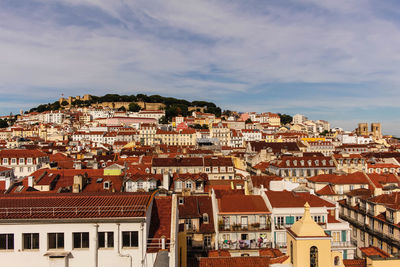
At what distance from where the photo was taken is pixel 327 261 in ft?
56.5

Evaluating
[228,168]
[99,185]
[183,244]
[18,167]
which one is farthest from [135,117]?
[183,244]

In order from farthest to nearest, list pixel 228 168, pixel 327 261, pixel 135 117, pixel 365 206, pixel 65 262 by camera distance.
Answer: pixel 135 117 → pixel 228 168 → pixel 365 206 → pixel 327 261 → pixel 65 262

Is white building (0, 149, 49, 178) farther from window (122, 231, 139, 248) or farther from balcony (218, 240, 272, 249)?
window (122, 231, 139, 248)

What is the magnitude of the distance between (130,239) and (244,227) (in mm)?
17104

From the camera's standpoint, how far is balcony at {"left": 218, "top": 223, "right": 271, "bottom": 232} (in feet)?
90.9

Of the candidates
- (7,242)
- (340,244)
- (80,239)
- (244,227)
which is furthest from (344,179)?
(7,242)

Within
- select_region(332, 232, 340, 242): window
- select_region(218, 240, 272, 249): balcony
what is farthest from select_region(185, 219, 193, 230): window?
select_region(332, 232, 340, 242): window

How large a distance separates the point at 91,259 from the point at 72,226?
4.49 ft

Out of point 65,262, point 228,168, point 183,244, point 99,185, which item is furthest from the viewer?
point 228,168

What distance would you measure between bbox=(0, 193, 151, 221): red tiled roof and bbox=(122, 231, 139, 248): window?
679 millimetres

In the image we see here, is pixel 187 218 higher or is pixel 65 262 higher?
pixel 65 262

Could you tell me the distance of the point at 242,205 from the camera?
94.9ft

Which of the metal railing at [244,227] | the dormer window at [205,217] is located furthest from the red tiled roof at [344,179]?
the dormer window at [205,217]

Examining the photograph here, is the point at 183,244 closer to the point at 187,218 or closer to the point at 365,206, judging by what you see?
the point at 187,218
